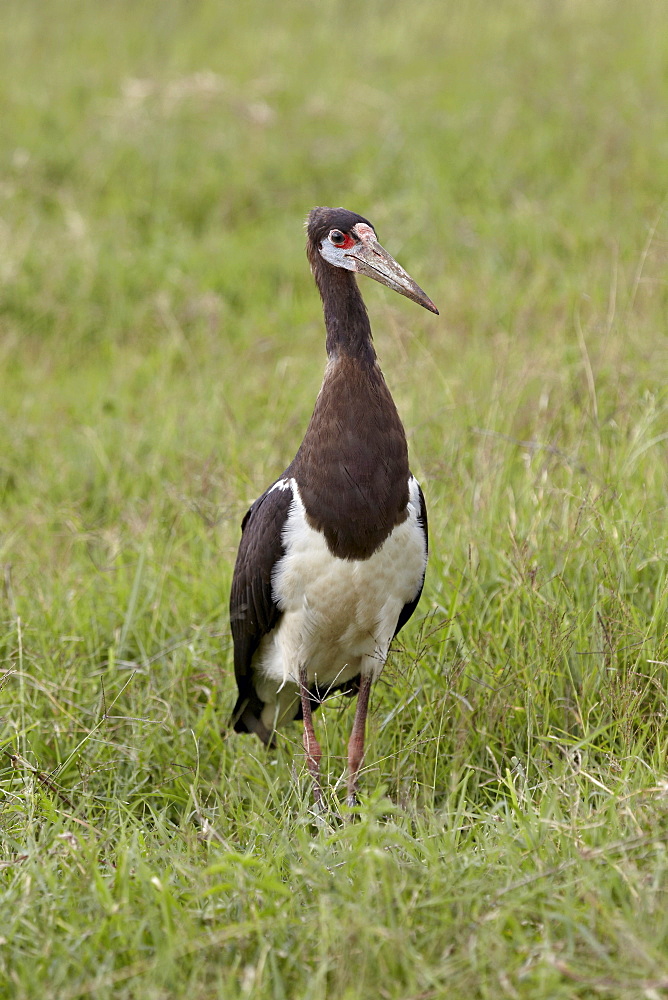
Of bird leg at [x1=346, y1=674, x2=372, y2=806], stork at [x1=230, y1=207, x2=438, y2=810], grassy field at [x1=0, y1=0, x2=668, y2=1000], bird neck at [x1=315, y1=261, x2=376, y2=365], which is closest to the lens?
grassy field at [x1=0, y1=0, x2=668, y2=1000]

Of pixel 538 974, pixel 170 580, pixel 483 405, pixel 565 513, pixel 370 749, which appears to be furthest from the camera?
pixel 483 405

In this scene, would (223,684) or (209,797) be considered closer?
(209,797)

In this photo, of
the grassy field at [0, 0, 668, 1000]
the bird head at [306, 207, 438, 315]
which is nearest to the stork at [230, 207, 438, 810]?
the bird head at [306, 207, 438, 315]

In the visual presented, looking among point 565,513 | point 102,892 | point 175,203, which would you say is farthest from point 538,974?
point 175,203

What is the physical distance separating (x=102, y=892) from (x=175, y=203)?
232 inches

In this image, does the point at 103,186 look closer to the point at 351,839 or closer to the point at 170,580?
the point at 170,580

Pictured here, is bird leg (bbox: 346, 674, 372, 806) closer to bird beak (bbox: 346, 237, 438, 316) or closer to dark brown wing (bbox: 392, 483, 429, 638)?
dark brown wing (bbox: 392, 483, 429, 638)

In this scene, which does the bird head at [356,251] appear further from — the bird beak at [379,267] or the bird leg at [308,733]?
the bird leg at [308,733]

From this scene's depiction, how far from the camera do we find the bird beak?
326cm

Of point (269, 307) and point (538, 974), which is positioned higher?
point (269, 307)

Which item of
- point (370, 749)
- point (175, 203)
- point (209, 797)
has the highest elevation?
point (175, 203)

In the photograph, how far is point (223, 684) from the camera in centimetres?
383

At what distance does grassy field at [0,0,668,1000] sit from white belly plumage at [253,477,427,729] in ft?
0.50

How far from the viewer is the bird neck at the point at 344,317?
10.6ft
